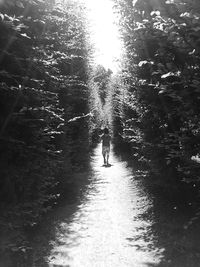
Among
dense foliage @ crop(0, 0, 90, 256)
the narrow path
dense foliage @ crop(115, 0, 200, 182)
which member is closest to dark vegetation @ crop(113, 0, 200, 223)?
dense foliage @ crop(115, 0, 200, 182)

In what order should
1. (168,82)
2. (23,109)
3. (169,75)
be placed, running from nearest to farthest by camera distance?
(169,75), (23,109), (168,82)

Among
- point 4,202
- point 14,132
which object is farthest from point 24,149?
point 4,202

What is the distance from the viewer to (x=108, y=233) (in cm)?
955

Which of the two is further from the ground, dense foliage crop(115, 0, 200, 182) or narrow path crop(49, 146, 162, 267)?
dense foliage crop(115, 0, 200, 182)

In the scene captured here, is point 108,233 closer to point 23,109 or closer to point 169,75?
point 23,109

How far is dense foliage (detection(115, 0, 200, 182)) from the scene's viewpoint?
5898mm

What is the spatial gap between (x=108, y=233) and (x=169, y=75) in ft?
15.5

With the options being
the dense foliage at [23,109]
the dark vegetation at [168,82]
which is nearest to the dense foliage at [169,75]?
the dark vegetation at [168,82]

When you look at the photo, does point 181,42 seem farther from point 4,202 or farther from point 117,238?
point 117,238

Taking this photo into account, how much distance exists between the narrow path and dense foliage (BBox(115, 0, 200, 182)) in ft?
5.29

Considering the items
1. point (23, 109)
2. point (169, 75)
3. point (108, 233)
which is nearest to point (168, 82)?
point (169, 75)

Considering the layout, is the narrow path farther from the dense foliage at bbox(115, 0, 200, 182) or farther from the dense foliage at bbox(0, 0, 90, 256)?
the dense foliage at bbox(115, 0, 200, 182)

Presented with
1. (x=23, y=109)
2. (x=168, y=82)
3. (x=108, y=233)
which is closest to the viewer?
(x=23, y=109)

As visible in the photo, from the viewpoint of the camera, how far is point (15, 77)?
7.07 meters
